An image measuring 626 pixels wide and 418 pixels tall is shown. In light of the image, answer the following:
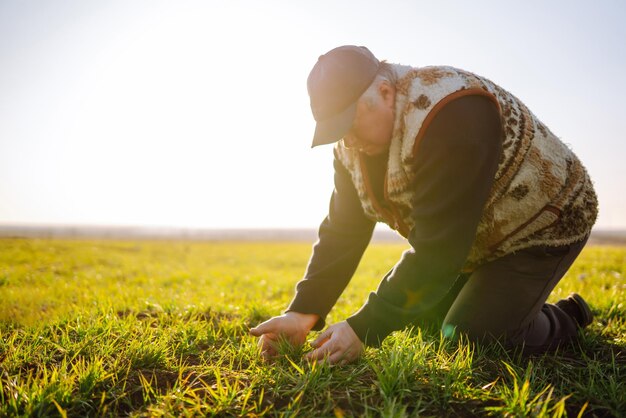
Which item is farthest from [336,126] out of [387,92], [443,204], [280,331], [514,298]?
[514,298]

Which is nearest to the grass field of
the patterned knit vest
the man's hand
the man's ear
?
the man's hand

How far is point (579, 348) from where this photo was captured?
2.67 m

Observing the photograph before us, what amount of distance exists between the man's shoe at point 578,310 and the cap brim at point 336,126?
2.38 metres

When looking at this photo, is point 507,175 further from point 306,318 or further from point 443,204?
point 306,318

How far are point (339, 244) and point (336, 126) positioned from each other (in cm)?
107

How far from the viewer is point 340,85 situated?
2.20m

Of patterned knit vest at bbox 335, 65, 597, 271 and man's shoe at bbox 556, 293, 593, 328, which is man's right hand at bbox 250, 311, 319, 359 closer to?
patterned knit vest at bbox 335, 65, 597, 271

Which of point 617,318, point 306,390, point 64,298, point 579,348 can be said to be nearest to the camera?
point 306,390

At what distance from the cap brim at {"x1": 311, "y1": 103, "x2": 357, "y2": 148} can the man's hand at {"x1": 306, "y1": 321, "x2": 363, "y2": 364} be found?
1.10 metres

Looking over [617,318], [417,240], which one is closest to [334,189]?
[417,240]

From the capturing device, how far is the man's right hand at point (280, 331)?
251cm

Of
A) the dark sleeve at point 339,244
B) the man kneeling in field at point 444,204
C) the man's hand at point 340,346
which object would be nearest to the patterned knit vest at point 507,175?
the man kneeling in field at point 444,204

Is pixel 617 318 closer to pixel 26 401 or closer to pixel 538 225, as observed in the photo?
pixel 538 225

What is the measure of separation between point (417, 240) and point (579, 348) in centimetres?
163
